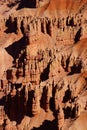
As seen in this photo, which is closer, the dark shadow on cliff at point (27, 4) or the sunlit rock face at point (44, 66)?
the sunlit rock face at point (44, 66)

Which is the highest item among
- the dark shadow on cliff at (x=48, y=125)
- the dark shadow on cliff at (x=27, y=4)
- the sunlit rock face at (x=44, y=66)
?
the dark shadow on cliff at (x=27, y=4)

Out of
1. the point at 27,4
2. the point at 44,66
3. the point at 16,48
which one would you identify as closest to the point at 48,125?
the point at 44,66

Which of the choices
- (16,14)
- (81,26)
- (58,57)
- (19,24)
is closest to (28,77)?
(58,57)

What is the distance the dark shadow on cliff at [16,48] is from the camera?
7864 cm

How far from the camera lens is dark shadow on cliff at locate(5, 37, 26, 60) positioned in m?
78.6

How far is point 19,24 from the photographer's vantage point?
83250 mm

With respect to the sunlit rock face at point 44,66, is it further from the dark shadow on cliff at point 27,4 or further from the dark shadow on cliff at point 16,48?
the dark shadow on cliff at point 27,4

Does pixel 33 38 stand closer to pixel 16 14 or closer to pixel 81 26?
pixel 81 26

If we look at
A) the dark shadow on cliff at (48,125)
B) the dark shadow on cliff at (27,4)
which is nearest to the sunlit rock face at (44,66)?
the dark shadow on cliff at (48,125)

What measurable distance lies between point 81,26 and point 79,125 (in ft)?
68.3

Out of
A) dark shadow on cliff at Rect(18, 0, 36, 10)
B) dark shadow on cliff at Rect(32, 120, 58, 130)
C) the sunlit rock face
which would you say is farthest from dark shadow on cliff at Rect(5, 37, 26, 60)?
dark shadow on cliff at Rect(32, 120, 58, 130)

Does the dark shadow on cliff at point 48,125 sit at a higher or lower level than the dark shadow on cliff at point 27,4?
lower

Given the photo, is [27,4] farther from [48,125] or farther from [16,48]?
[48,125]

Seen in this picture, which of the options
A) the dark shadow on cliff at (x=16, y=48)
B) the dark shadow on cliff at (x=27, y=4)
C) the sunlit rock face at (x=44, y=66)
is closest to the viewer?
the sunlit rock face at (x=44, y=66)
